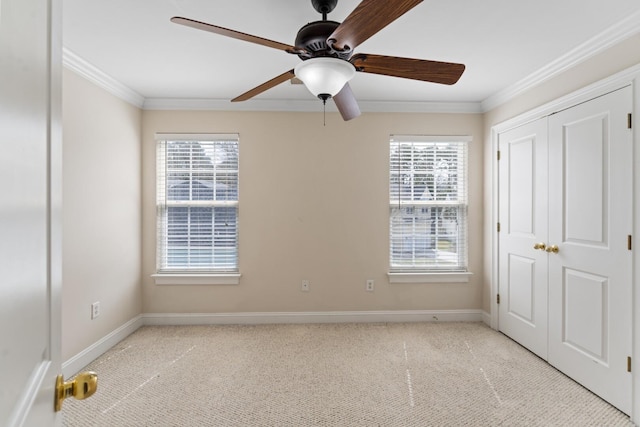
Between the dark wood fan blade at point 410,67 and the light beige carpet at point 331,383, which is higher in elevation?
the dark wood fan blade at point 410,67

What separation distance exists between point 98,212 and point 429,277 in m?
3.34

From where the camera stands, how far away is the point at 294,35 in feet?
7.25

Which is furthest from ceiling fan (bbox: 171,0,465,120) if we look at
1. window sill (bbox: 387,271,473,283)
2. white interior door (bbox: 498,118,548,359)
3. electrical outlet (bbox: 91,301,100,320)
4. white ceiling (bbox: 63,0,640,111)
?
electrical outlet (bbox: 91,301,100,320)

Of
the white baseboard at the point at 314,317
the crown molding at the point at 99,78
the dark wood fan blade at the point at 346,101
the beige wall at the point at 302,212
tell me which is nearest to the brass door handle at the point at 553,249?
the white baseboard at the point at 314,317

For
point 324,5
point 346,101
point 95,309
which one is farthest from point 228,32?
point 95,309

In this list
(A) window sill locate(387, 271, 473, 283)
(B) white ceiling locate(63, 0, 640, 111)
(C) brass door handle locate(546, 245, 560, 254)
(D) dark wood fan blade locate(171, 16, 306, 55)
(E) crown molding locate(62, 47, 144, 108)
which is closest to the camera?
(D) dark wood fan blade locate(171, 16, 306, 55)

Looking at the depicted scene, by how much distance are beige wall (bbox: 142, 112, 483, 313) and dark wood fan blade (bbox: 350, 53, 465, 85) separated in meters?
1.87

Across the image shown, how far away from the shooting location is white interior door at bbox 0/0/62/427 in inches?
19.4

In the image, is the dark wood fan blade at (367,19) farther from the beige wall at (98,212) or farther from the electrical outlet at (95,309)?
the electrical outlet at (95,309)

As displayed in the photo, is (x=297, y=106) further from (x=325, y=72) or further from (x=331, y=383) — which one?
(x=331, y=383)

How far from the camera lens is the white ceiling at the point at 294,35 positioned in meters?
1.90

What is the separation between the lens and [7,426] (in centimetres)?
50

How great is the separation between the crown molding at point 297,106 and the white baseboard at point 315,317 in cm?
Answer: 225

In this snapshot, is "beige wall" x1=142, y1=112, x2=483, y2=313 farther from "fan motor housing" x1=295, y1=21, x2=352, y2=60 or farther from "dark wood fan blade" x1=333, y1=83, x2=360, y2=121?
"fan motor housing" x1=295, y1=21, x2=352, y2=60
